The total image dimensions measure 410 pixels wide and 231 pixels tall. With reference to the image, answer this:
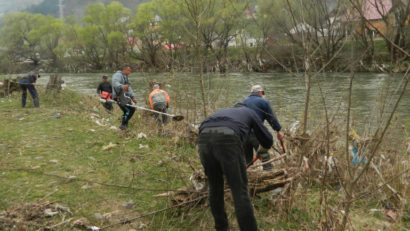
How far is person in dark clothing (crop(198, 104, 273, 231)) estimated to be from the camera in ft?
9.68

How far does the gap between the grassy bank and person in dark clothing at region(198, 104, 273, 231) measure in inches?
28.5

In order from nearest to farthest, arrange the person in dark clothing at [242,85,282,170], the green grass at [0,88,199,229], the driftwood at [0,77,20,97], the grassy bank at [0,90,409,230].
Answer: the grassy bank at [0,90,409,230], the green grass at [0,88,199,229], the person in dark clothing at [242,85,282,170], the driftwood at [0,77,20,97]

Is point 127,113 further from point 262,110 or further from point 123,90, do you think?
point 262,110

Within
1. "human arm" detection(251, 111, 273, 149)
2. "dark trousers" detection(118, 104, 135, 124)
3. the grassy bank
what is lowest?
the grassy bank

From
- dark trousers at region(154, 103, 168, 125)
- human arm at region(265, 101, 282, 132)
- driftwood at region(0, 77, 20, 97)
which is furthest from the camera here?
driftwood at region(0, 77, 20, 97)

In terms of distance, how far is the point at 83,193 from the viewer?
4.40m

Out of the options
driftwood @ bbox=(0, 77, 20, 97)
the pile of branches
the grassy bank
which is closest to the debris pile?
the grassy bank

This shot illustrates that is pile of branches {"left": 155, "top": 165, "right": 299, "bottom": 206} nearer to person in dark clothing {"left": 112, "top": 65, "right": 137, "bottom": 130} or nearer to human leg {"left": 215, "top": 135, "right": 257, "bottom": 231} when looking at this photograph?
human leg {"left": 215, "top": 135, "right": 257, "bottom": 231}

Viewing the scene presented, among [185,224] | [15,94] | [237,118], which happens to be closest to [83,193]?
[185,224]

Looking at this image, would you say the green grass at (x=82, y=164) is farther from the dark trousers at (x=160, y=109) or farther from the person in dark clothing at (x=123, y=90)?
the person in dark clothing at (x=123, y=90)

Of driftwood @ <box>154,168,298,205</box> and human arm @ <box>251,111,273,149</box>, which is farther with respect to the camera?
driftwood @ <box>154,168,298,205</box>

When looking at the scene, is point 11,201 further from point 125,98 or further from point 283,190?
point 125,98

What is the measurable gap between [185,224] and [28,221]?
64.1 inches

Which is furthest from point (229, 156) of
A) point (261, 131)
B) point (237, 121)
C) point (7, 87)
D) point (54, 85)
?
point (7, 87)
